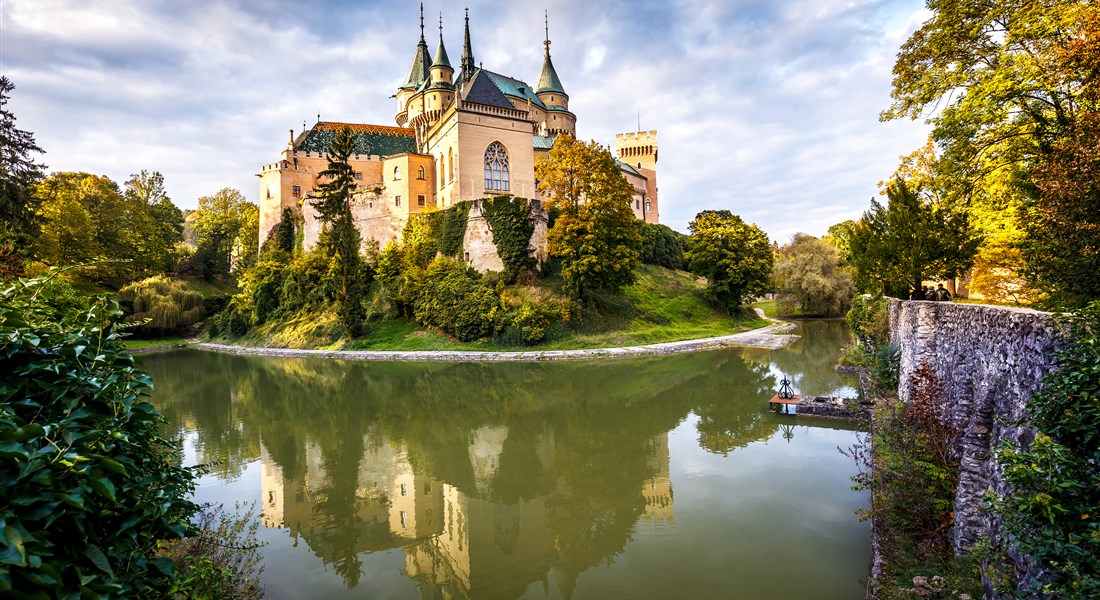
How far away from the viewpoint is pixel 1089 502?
318 cm

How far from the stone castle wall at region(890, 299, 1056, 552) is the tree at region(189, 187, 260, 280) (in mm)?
48382

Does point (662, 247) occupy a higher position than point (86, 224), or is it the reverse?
point (86, 224)

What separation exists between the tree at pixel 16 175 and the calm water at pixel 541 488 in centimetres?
1281

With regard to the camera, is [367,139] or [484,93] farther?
[367,139]

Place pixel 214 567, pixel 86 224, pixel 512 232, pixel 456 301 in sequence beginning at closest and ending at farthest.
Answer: pixel 214 567 < pixel 456 301 < pixel 512 232 < pixel 86 224

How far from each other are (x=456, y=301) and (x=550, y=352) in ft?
23.1

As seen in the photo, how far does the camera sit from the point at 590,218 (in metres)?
26.0

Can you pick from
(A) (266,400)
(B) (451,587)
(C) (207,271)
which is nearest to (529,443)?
(B) (451,587)

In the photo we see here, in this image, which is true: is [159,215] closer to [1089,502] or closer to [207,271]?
[207,271]

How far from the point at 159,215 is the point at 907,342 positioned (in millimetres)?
54722

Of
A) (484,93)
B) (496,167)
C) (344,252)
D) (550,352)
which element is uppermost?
(484,93)

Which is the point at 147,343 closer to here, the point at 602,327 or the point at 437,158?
the point at 437,158

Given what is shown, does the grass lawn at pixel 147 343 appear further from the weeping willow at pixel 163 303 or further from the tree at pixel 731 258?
the tree at pixel 731 258

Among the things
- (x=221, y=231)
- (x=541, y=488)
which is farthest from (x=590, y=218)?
(x=221, y=231)
